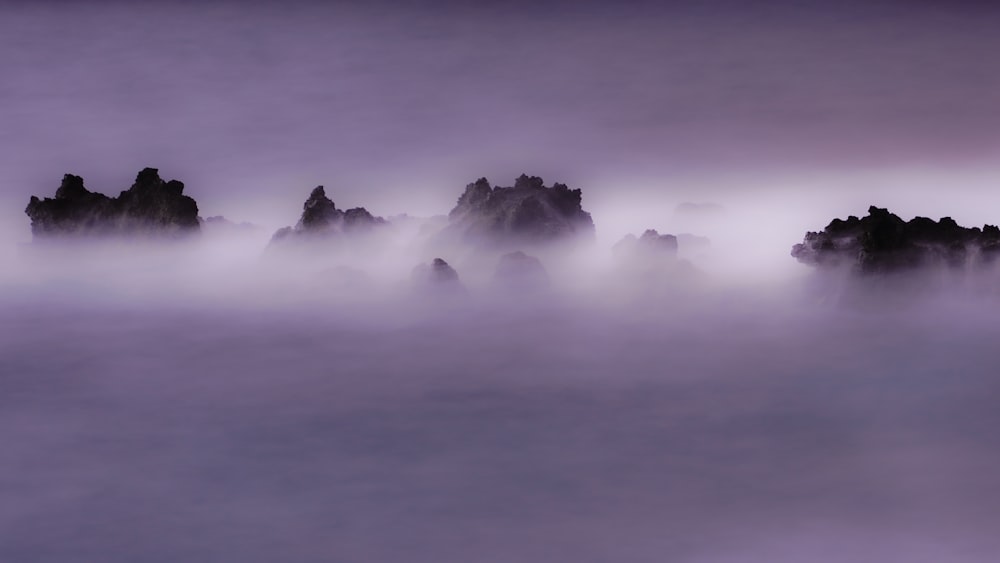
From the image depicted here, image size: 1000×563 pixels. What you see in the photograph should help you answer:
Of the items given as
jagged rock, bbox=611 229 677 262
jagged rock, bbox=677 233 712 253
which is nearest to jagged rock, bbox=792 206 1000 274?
jagged rock, bbox=611 229 677 262

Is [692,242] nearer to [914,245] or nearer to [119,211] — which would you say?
[914,245]

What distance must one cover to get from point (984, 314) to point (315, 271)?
16.2m

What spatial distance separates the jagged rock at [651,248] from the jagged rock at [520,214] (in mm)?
1556

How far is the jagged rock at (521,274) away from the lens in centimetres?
3591

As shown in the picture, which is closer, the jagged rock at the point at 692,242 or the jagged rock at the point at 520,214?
the jagged rock at the point at 520,214

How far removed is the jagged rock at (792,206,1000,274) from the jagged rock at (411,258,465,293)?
29.7ft

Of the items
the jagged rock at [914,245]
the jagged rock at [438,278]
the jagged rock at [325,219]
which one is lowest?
the jagged rock at [438,278]

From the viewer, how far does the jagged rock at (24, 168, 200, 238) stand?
40781mm

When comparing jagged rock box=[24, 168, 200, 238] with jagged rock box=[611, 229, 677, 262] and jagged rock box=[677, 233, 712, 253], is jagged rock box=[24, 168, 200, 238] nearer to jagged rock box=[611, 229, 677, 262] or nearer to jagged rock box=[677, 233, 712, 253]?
jagged rock box=[611, 229, 677, 262]

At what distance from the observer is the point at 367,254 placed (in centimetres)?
3875

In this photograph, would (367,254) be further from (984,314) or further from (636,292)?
(984,314)

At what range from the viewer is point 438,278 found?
35.3 m

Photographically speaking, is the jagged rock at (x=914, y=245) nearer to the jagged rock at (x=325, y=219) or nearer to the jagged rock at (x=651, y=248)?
the jagged rock at (x=651, y=248)

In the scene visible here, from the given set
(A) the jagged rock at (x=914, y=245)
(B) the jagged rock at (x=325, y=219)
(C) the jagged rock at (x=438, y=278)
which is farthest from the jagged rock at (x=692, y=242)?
(B) the jagged rock at (x=325, y=219)
